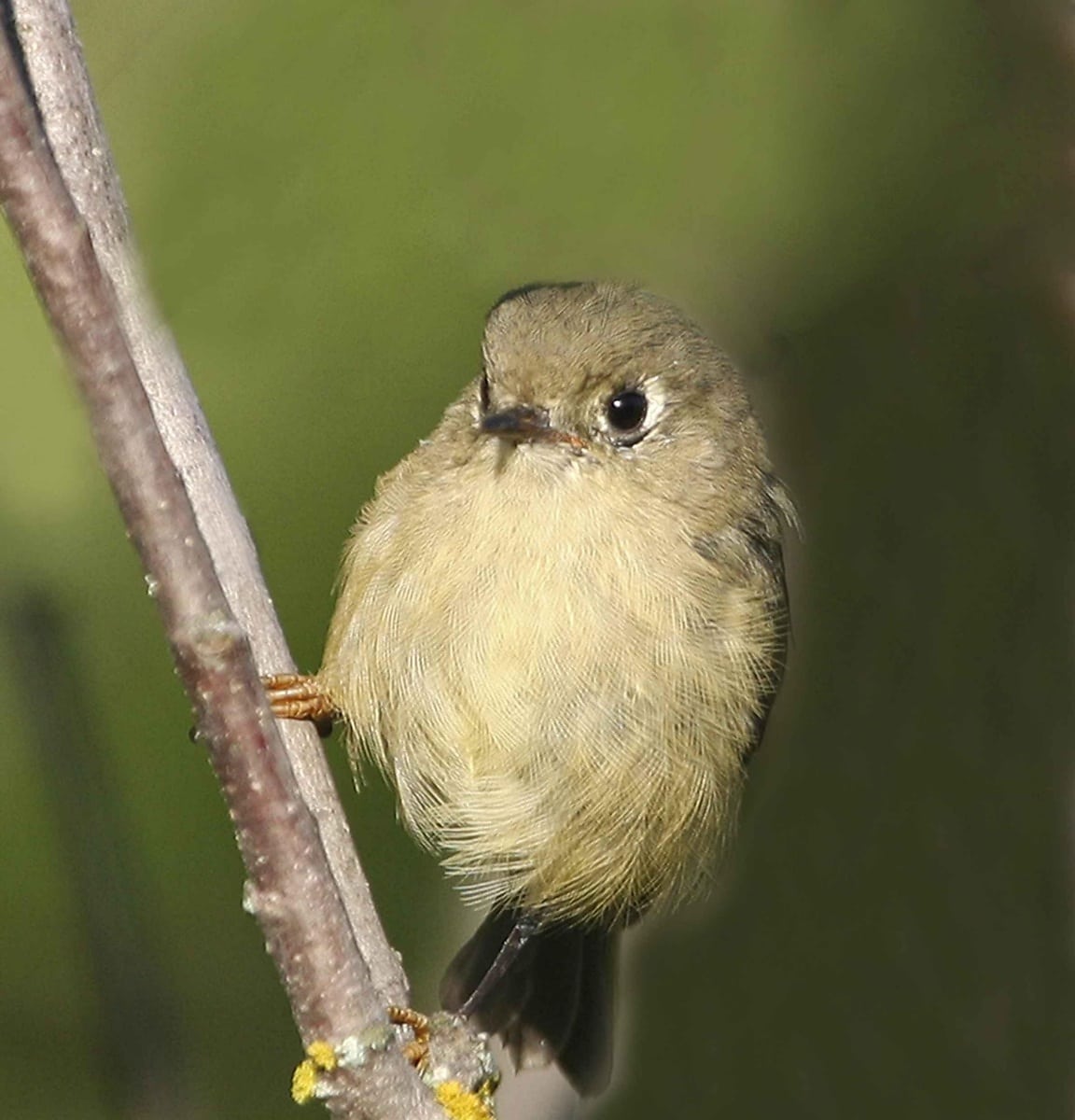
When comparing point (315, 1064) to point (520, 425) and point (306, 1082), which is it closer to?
point (306, 1082)

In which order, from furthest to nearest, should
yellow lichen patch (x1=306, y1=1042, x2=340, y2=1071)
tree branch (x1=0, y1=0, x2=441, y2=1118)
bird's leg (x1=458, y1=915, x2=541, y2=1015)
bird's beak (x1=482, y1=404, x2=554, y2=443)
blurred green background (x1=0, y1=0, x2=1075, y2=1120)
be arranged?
bird's leg (x1=458, y1=915, x2=541, y2=1015)
blurred green background (x1=0, y1=0, x2=1075, y2=1120)
bird's beak (x1=482, y1=404, x2=554, y2=443)
yellow lichen patch (x1=306, y1=1042, x2=340, y2=1071)
tree branch (x1=0, y1=0, x2=441, y2=1118)

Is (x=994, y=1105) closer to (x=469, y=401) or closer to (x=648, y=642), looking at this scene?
(x=648, y=642)

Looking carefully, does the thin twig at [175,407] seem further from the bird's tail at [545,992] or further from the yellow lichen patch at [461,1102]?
the bird's tail at [545,992]

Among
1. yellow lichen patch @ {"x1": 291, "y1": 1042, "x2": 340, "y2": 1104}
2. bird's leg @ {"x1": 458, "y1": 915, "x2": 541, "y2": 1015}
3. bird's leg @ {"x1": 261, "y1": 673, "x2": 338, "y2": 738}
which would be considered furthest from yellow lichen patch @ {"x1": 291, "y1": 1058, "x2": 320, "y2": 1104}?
bird's leg @ {"x1": 458, "y1": 915, "x2": 541, "y2": 1015}

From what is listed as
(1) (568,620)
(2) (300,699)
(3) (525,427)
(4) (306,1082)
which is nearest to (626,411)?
(3) (525,427)

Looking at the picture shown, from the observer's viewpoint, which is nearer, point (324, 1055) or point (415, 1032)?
point (324, 1055)

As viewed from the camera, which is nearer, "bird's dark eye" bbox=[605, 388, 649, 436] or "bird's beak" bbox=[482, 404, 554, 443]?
"bird's beak" bbox=[482, 404, 554, 443]

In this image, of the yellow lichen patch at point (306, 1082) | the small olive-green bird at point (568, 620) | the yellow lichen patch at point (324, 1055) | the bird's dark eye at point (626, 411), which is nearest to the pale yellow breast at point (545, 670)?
the small olive-green bird at point (568, 620)

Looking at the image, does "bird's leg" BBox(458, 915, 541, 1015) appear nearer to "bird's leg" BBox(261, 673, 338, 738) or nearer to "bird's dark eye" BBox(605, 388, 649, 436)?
"bird's leg" BBox(261, 673, 338, 738)
